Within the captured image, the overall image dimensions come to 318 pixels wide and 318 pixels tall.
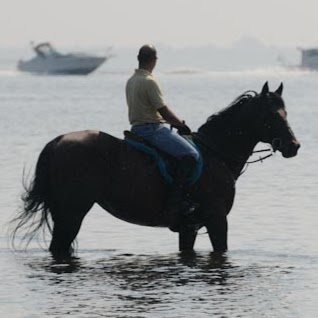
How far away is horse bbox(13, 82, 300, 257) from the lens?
47.5 ft

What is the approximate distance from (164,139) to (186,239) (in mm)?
1525

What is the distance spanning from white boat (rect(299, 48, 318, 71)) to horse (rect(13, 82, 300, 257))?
5981 inches

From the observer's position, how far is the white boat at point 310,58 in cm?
16824

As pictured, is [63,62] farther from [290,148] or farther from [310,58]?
[290,148]

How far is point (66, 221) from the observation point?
14688mm

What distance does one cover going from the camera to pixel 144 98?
48.0 feet

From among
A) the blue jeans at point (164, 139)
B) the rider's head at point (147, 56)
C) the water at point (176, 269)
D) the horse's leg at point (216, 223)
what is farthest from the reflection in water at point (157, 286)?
the rider's head at point (147, 56)

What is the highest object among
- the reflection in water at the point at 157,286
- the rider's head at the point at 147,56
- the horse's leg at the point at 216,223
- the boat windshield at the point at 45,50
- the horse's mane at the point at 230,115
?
the boat windshield at the point at 45,50

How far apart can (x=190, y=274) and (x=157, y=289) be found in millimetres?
1113

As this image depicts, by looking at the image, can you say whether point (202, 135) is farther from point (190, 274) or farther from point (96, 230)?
point (96, 230)

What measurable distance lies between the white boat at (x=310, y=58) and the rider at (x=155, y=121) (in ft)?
501

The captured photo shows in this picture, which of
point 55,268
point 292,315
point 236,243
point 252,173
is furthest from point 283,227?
point 252,173

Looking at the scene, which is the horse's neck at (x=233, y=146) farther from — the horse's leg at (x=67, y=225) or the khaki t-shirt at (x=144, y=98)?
the horse's leg at (x=67, y=225)

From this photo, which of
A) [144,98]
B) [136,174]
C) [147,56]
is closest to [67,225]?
[136,174]
